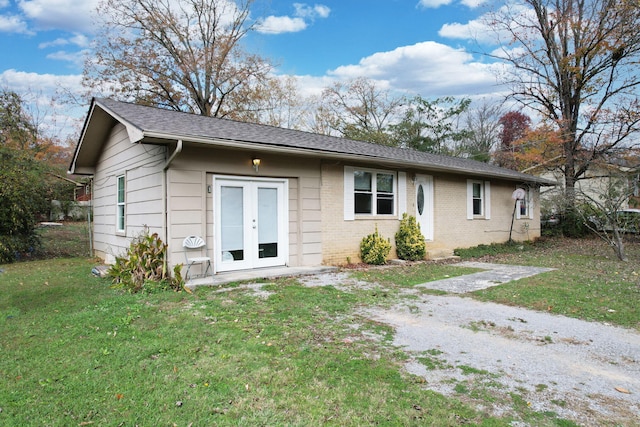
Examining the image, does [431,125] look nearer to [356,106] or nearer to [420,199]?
[356,106]

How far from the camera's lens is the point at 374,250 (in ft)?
31.6

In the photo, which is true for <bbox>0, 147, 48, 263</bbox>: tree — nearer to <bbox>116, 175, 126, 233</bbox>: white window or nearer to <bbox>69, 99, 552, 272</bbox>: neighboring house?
<bbox>69, 99, 552, 272</bbox>: neighboring house

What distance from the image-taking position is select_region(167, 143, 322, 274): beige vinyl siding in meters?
6.90

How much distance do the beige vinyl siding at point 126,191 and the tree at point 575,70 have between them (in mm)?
18085

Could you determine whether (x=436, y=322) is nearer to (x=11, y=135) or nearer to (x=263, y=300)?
(x=263, y=300)

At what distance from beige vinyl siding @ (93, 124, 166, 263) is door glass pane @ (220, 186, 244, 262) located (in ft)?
3.83

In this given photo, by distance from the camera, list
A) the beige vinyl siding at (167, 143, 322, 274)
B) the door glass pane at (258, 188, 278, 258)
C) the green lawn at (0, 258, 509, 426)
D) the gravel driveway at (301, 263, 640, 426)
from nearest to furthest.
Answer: the green lawn at (0, 258, 509, 426)
the gravel driveway at (301, 263, 640, 426)
the beige vinyl siding at (167, 143, 322, 274)
the door glass pane at (258, 188, 278, 258)

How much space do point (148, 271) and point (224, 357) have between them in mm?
3960

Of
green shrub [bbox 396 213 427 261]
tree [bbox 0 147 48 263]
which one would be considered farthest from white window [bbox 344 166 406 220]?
tree [bbox 0 147 48 263]

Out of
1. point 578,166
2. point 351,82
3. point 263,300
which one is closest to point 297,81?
point 351,82

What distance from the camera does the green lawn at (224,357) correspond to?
8.39ft

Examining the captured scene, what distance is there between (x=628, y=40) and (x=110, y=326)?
71.6 ft

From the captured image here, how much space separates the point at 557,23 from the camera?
18.8 m

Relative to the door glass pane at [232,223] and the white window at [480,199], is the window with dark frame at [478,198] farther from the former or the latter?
the door glass pane at [232,223]
